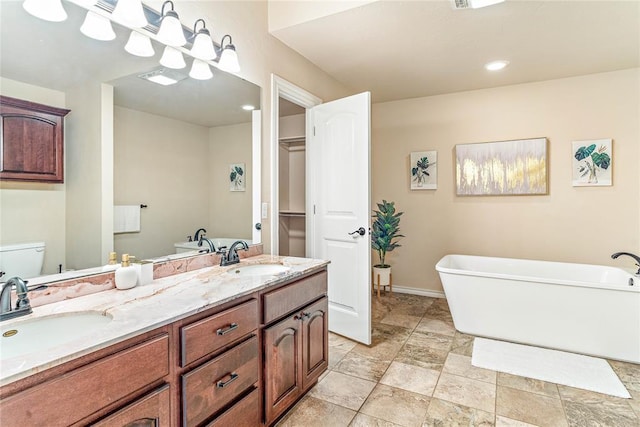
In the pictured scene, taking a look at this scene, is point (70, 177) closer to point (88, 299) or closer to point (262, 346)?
point (88, 299)

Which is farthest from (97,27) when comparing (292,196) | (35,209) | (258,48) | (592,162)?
(592,162)

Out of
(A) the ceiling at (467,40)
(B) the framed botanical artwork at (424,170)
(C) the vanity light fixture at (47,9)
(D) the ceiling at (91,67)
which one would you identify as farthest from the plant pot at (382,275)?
(C) the vanity light fixture at (47,9)

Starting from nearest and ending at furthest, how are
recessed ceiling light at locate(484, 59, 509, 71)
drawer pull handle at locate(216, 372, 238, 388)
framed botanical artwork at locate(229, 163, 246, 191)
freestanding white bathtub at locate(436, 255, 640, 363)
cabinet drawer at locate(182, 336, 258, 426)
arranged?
cabinet drawer at locate(182, 336, 258, 426) → drawer pull handle at locate(216, 372, 238, 388) → framed botanical artwork at locate(229, 163, 246, 191) → freestanding white bathtub at locate(436, 255, 640, 363) → recessed ceiling light at locate(484, 59, 509, 71)

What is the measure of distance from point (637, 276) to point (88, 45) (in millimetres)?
3849

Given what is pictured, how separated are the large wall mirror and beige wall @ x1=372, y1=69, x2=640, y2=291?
8.49 ft

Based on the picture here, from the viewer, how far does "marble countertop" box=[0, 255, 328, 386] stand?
835mm

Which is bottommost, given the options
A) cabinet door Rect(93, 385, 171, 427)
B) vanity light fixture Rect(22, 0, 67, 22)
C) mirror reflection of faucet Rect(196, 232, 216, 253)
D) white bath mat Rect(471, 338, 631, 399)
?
white bath mat Rect(471, 338, 631, 399)

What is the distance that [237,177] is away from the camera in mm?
2283

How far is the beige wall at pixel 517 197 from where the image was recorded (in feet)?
10.8

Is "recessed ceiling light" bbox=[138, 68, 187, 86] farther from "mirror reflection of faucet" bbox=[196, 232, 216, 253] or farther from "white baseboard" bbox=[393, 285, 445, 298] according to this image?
"white baseboard" bbox=[393, 285, 445, 298]

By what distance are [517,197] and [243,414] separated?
11.5ft

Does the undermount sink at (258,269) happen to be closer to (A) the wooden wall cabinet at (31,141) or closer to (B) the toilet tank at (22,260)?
(B) the toilet tank at (22,260)

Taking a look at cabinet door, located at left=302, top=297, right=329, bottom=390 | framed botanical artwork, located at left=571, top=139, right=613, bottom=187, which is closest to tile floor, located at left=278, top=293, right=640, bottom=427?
cabinet door, located at left=302, top=297, right=329, bottom=390

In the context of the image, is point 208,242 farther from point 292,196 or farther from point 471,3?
point 471,3
